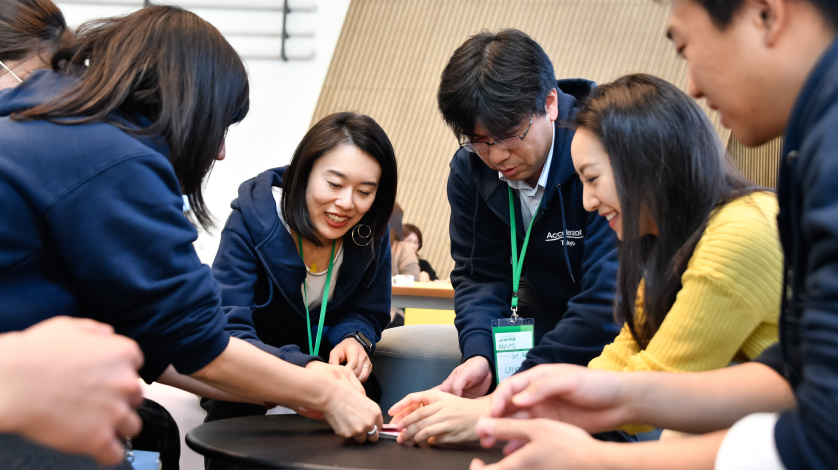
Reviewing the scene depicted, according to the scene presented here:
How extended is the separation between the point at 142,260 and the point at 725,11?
87 centimetres

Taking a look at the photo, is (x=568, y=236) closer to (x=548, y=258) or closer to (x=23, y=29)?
(x=548, y=258)

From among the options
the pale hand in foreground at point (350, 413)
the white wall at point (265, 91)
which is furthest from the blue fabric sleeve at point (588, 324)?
the white wall at point (265, 91)

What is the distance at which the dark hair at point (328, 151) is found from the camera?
205cm

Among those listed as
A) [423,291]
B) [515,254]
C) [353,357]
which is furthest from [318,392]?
[423,291]

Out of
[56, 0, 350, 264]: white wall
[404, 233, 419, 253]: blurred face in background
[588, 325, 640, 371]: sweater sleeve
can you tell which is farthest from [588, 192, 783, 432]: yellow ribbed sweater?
[56, 0, 350, 264]: white wall

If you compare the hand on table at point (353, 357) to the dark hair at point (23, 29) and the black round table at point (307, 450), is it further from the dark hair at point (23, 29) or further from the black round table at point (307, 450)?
the dark hair at point (23, 29)

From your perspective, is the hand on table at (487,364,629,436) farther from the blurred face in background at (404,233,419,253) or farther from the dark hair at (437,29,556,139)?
the blurred face in background at (404,233,419,253)

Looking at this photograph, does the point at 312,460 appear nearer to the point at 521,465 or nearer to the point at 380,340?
the point at 521,465

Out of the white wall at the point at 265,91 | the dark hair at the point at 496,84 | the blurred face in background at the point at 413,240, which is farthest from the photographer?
the white wall at the point at 265,91

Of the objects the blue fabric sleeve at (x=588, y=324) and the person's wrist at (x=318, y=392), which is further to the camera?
the blue fabric sleeve at (x=588, y=324)

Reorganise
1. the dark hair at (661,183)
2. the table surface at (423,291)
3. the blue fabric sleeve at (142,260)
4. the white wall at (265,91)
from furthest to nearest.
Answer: the white wall at (265,91) → the table surface at (423,291) → the dark hair at (661,183) → the blue fabric sleeve at (142,260)

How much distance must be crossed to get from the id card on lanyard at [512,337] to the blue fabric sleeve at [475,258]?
0.28 ft

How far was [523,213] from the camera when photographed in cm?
208

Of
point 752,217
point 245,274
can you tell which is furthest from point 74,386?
point 245,274
